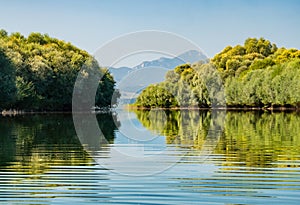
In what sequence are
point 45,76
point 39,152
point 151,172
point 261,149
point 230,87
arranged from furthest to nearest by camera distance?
point 230,87 < point 45,76 < point 261,149 < point 39,152 < point 151,172

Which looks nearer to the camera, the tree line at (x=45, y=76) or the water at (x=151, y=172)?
the water at (x=151, y=172)

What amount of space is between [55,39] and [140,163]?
85344 mm

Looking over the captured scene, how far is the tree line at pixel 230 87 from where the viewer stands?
81.0 metres

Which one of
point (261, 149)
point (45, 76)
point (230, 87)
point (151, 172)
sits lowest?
point (151, 172)

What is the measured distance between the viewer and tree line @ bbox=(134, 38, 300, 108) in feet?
266

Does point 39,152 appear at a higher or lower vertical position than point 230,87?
lower

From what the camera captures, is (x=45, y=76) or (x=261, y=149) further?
(x=45, y=76)

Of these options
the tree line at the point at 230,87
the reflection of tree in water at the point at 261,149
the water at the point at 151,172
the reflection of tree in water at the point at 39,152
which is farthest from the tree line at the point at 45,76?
the water at the point at 151,172

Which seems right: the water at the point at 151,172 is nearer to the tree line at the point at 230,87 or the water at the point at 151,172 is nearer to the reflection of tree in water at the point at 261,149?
the reflection of tree in water at the point at 261,149

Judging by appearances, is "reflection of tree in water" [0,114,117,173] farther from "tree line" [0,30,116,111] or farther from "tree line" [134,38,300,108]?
"tree line" [134,38,300,108]

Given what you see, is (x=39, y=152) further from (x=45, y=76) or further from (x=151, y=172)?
(x=45, y=76)

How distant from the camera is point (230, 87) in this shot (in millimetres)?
94812

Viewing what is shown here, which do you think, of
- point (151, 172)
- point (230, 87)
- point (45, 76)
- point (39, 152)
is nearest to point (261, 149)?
point (151, 172)

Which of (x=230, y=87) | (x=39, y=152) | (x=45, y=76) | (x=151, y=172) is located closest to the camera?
(x=151, y=172)
